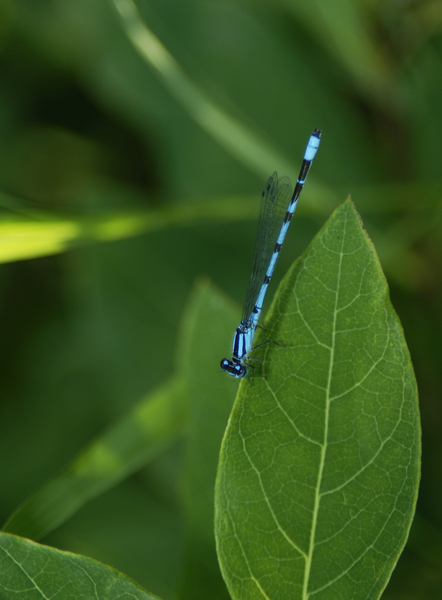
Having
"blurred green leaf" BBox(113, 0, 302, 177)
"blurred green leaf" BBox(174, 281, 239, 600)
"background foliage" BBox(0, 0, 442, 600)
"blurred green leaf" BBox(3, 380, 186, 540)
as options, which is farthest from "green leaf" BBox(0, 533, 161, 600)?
"blurred green leaf" BBox(113, 0, 302, 177)

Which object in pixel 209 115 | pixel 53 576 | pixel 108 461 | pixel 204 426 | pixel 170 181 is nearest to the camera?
pixel 53 576

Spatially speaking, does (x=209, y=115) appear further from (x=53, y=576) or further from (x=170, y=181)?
(x=53, y=576)

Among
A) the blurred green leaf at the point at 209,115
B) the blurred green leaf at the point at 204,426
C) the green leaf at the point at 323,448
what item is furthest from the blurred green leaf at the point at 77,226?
the green leaf at the point at 323,448

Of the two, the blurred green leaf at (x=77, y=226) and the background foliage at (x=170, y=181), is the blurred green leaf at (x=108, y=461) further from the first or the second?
the background foliage at (x=170, y=181)

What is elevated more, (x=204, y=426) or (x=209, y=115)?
(x=209, y=115)

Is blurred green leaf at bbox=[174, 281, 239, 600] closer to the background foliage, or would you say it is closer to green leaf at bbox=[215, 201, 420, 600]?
green leaf at bbox=[215, 201, 420, 600]

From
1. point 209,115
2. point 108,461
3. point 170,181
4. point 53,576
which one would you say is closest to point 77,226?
point 108,461
